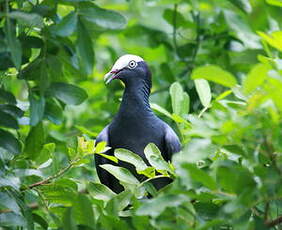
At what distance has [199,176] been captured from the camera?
8.36ft

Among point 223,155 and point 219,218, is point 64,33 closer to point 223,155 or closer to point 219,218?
point 223,155

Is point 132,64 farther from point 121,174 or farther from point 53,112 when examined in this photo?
point 121,174

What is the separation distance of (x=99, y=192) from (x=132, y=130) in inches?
44.7

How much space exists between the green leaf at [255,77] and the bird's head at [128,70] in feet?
5.99

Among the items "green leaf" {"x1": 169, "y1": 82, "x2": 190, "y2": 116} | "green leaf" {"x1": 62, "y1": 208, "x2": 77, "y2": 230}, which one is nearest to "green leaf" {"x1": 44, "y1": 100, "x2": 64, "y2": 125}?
"green leaf" {"x1": 169, "y1": 82, "x2": 190, "y2": 116}

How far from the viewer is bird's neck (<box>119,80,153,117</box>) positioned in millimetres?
4250

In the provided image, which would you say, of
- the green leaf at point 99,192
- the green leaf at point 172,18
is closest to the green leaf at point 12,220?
the green leaf at point 99,192

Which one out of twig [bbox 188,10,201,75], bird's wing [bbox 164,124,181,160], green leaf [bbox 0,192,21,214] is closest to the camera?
green leaf [bbox 0,192,21,214]

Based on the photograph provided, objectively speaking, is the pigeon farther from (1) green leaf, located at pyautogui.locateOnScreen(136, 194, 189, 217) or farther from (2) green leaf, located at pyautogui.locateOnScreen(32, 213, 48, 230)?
(1) green leaf, located at pyautogui.locateOnScreen(136, 194, 189, 217)

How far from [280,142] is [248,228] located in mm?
313

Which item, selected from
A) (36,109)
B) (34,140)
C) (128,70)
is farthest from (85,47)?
(128,70)

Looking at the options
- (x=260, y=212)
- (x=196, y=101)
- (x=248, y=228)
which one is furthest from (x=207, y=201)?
(x=196, y=101)

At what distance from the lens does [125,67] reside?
4.34 m

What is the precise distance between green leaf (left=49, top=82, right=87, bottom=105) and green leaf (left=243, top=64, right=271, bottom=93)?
101 cm
